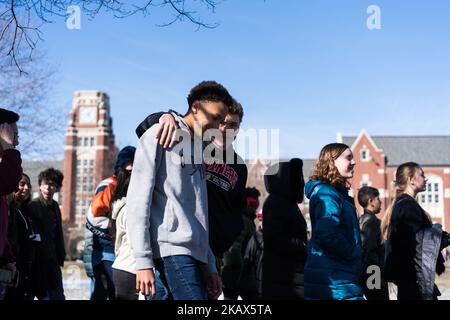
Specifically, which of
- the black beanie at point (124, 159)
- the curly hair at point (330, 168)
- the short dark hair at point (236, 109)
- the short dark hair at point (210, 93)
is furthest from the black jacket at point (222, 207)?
the black beanie at point (124, 159)

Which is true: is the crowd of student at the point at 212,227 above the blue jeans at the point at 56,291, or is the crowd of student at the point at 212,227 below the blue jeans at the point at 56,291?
above

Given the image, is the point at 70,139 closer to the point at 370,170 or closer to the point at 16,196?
the point at 370,170

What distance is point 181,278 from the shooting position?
3135 mm

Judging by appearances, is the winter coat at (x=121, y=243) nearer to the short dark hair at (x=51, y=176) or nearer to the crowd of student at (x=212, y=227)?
the crowd of student at (x=212, y=227)

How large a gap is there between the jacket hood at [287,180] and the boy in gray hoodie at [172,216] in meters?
1.54

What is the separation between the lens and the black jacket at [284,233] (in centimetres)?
473

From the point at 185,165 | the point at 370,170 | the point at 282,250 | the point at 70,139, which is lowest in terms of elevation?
the point at 282,250

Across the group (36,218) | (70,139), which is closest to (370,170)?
(70,139)

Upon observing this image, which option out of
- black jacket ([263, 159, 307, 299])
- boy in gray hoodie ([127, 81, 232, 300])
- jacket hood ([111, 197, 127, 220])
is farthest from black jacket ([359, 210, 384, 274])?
boy in gray hoodie ([127, 81, 232, 300])

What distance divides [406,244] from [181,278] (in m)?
3.02

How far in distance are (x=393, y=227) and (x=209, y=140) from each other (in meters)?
2.67

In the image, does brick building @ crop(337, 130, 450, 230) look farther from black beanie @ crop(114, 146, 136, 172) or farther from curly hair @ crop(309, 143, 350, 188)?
curly hair @ crop(309, 143, 350, 188)
